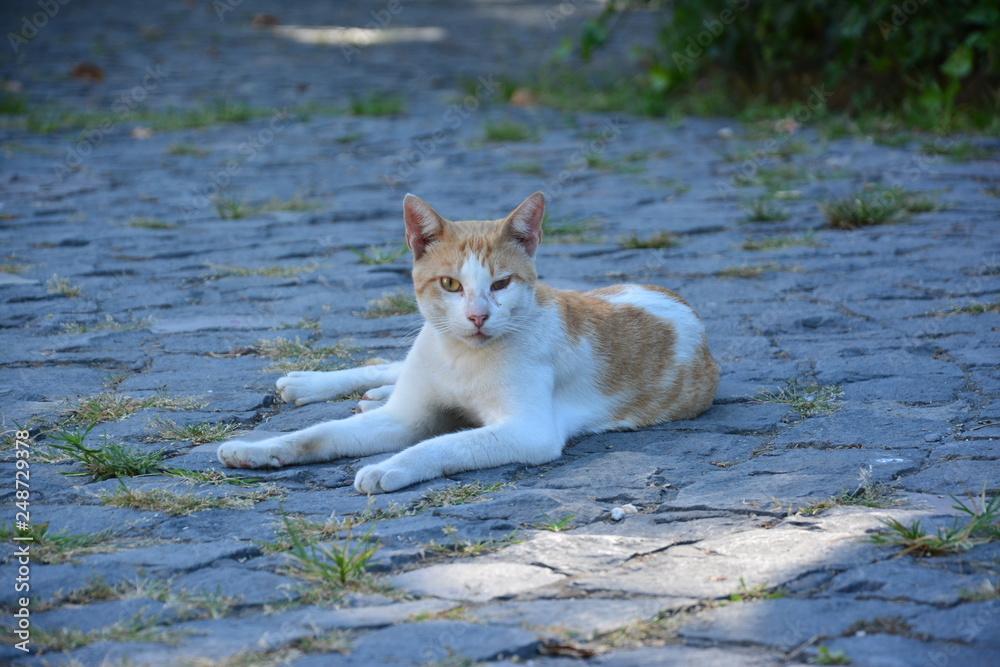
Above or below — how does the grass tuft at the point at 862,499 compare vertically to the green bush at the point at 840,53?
below

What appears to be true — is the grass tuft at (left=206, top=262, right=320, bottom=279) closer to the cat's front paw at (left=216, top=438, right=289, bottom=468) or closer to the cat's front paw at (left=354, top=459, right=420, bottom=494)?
the cat's front paw at (left=216, top=438, right=289, bottom=468)

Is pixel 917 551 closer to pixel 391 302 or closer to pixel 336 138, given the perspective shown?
pixel 391 302

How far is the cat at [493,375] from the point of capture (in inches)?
127

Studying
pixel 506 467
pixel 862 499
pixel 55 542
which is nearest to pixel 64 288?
pixel 55 542

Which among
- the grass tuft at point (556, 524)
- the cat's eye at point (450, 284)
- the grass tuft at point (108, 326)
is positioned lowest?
the grass tuft at point (556, 524)

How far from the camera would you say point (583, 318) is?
376cm

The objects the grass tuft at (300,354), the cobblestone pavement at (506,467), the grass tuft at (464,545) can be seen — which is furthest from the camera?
the grass tuft at (300,354)

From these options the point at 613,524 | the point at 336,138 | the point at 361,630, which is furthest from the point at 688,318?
the point at 336,138

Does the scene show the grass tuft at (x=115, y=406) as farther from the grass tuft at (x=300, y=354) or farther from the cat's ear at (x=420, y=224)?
the cat's ear at (x=420, y=224)

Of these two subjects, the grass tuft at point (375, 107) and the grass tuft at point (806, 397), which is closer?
the grass tuft at point (806, 397)

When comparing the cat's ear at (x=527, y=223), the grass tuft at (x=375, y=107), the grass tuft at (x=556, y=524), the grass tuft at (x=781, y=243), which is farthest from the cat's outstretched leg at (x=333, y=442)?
the grass tuft at (x=375, y=107)

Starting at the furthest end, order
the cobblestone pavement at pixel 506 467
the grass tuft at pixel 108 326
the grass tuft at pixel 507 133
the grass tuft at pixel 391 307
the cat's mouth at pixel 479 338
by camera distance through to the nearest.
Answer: the grass tuft at pixel 507 133 → the grass tuft at pixel 391 307 → the grass tuft at pixel 108 326 → the cat's mouth at pixel 479 338 → the cobblestone pavement at pixel 506 467

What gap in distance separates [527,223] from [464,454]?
96 cm

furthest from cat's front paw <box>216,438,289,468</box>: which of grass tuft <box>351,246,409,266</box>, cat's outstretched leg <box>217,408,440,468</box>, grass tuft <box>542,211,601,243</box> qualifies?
grass tuft <box>542,211,601,243</box>
